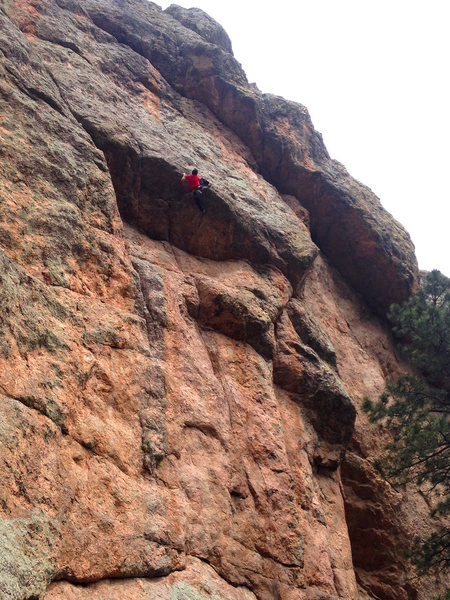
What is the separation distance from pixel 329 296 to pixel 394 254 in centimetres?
393

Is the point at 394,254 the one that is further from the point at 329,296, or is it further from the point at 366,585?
the point at 366,585

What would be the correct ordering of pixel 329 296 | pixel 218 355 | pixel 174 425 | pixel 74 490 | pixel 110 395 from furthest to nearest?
pixel 329 296 → pixel 218 355 → pixel 174 425 → pixel 110 395 → pixel 74 490

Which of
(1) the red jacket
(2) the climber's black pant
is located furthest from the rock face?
(1) the red jacket

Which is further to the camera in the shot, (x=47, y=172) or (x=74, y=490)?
(x=47, y=172)

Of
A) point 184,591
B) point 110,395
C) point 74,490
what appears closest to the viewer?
point 74,490

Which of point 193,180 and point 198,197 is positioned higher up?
point 193,180

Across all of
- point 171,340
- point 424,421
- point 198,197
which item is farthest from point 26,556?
point 424,421

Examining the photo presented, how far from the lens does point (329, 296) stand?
2153 centimetres

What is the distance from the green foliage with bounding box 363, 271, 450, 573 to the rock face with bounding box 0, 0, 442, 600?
2.54 ft

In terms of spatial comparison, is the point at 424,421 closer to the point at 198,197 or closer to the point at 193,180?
the point at 198,197

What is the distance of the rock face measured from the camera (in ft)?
24.8

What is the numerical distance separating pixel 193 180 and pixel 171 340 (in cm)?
555

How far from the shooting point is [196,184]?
15.3 meters

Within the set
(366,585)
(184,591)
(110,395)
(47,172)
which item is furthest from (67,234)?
(366,585)
